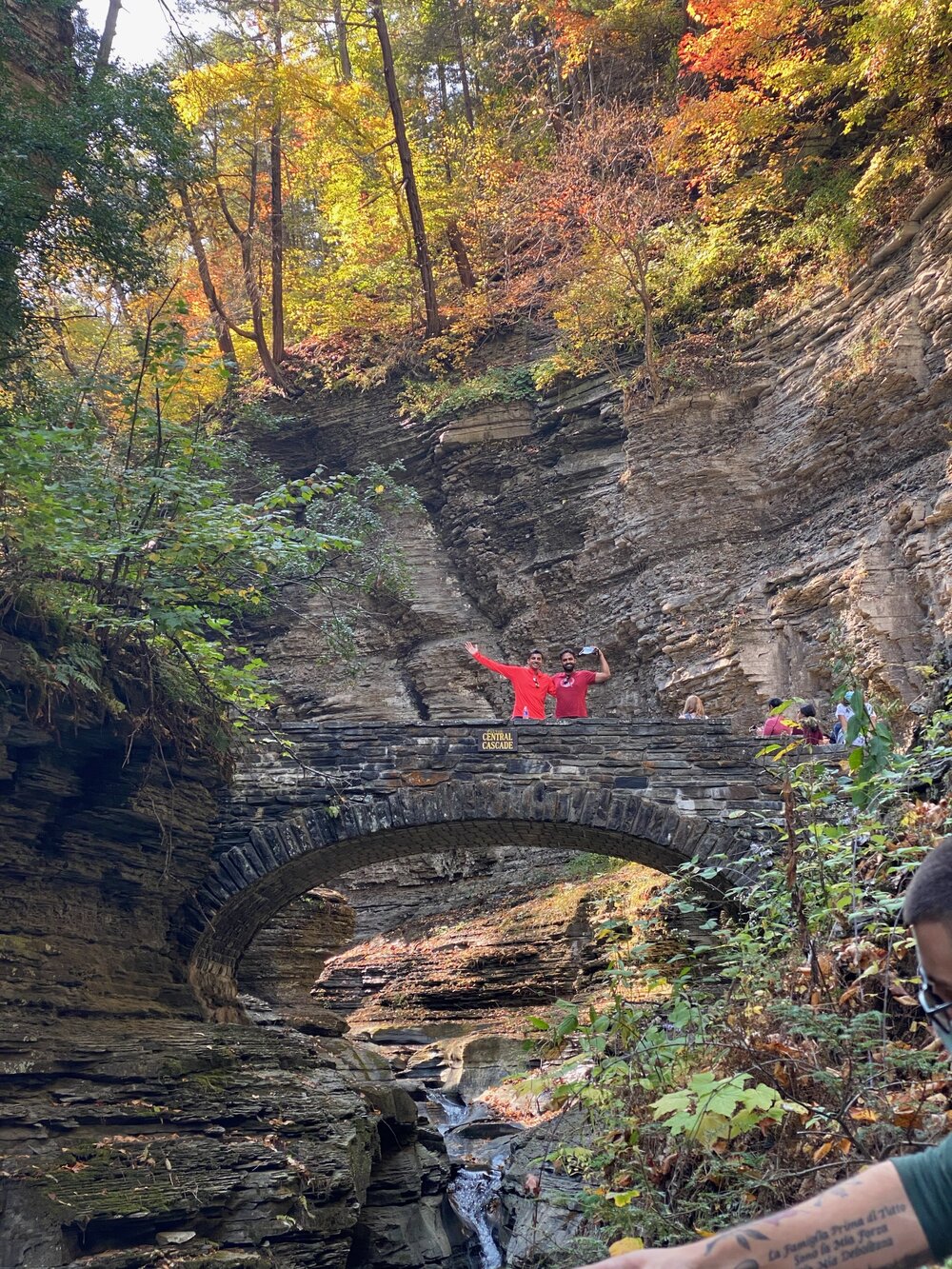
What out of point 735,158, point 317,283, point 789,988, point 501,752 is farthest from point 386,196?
point 789,988

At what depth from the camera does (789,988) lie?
14.9 ft

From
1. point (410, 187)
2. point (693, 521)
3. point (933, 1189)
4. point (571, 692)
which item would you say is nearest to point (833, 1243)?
point (933, 1189)

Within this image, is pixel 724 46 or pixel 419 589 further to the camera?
pixel 419 589

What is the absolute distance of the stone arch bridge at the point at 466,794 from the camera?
9.49 metres

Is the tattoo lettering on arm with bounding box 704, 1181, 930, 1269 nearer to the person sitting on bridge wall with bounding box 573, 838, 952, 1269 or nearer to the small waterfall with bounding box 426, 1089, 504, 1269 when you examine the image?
the person sitting on bridge wall with bounding box 573, 838, 952, 1269

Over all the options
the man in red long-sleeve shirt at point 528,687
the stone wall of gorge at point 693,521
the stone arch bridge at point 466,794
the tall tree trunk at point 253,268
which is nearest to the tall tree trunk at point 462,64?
the tall tree trunk at point 253,268

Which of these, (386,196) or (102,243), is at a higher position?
(386,196)

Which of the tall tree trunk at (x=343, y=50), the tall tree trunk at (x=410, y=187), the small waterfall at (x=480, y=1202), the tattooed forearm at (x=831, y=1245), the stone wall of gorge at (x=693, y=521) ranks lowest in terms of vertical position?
the tattooed forearm at (x=831, y=1245)

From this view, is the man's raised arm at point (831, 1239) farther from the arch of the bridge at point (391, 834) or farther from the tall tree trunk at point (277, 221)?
the tall tree trunk at point (277, 221)

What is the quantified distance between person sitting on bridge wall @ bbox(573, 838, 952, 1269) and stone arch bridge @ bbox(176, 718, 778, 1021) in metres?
8.31

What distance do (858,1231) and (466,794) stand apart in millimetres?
8513

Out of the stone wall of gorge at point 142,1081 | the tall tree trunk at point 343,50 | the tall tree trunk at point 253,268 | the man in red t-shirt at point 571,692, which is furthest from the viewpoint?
the tall tree trunk at point 343,50

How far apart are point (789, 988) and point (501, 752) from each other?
17.9 ft

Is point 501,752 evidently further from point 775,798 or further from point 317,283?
point 317,283
